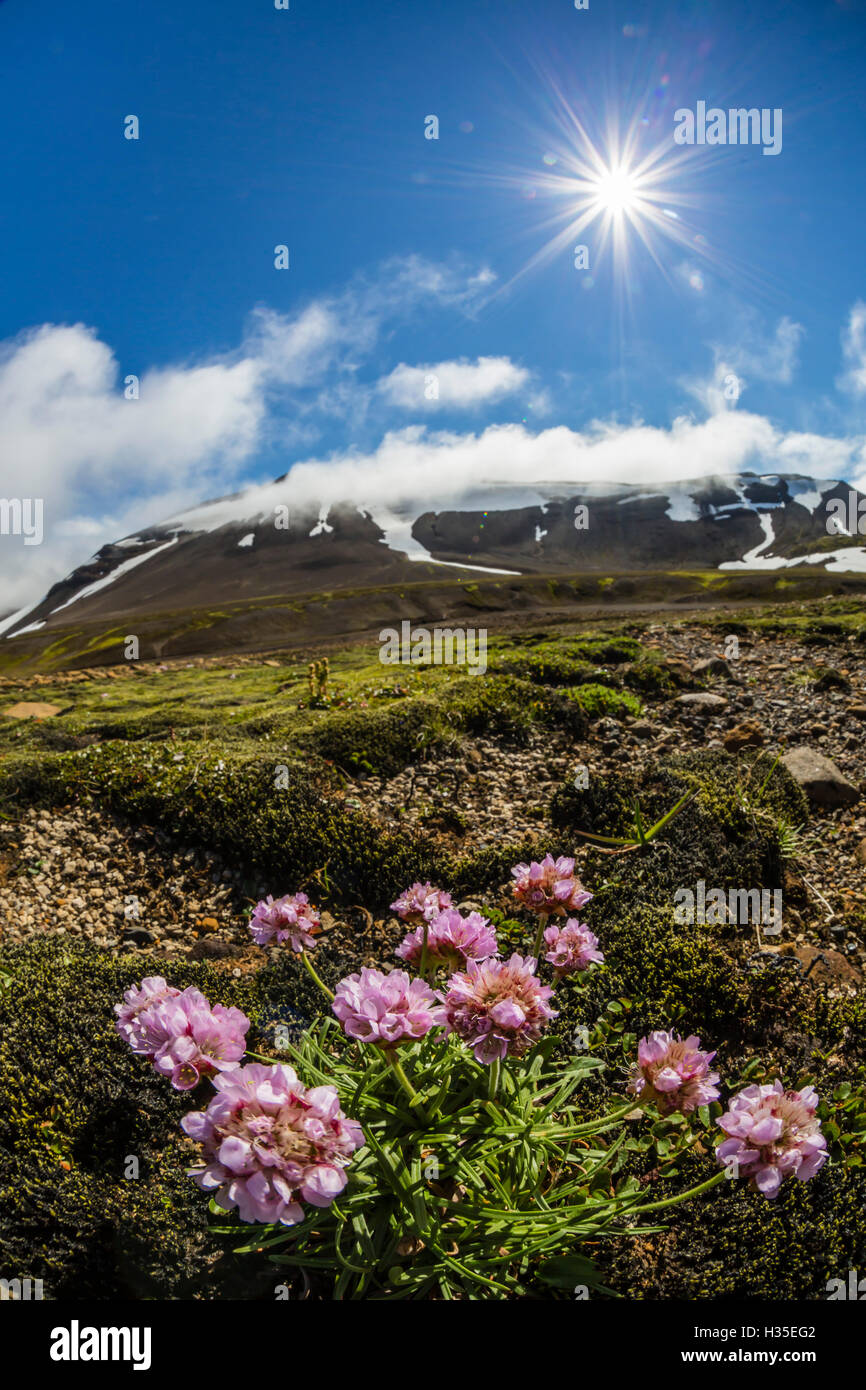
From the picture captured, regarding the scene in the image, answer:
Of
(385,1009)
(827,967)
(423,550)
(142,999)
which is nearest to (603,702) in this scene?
(827,967)

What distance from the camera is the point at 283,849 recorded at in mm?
6238

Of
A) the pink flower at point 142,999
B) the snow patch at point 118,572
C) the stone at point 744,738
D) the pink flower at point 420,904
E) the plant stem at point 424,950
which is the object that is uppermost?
the snow patch at point 118,572

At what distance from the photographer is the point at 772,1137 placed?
2.08 metres

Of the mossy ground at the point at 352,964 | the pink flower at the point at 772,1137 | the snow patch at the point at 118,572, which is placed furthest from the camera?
the snow patch at the point at 118,572

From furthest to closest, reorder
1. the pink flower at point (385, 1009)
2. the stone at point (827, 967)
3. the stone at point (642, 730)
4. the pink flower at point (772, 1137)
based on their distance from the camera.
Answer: the stone at point (642, 730), the stone at point (827, 967), the pink flower at point (385, 1009), the pink flower at point (772, 1137)

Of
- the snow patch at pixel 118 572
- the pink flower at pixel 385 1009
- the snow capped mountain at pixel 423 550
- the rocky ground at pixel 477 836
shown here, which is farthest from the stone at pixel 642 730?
the snow patch at pixel 118 572

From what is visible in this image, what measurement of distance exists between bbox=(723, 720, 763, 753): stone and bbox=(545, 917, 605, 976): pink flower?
5667 millimetres

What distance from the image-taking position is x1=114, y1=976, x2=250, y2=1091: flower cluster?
214cm

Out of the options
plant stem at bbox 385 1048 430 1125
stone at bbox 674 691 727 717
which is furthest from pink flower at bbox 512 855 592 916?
stone at bbox 674 691 727 717

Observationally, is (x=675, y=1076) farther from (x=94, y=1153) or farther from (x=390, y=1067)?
(x=94, y=1153)

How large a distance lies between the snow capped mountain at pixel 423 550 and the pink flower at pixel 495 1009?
120 meters

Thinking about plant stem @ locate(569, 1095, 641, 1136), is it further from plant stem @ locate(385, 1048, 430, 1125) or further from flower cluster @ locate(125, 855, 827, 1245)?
plant stem @ locate(385, 1048, 430, 1125)

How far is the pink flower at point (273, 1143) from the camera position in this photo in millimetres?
1750

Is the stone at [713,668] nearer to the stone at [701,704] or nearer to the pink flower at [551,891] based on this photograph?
the stone at [701,704]
